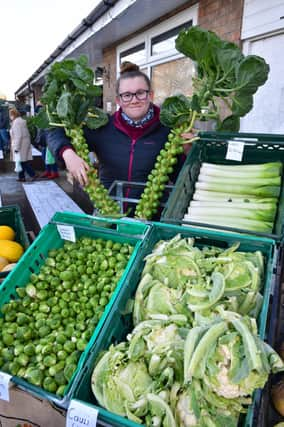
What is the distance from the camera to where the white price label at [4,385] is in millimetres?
1049

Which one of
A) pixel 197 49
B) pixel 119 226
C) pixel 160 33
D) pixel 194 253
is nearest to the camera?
pixel 194 253

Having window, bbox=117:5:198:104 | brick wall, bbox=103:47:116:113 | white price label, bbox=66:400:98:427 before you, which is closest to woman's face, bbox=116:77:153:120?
white price label, bbox=66:400:98:427

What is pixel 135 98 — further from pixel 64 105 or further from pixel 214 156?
pixel 214 156

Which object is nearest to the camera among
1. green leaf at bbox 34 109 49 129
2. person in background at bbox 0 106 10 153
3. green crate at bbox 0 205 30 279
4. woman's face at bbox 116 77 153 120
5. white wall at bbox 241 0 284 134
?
woman's face at bbox 116 77 153 120

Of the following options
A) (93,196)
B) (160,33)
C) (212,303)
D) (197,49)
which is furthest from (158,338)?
(160,33)

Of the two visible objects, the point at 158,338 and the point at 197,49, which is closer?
the point at 158,338

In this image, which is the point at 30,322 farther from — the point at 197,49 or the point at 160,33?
the point at 160,33

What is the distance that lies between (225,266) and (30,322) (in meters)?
0.82

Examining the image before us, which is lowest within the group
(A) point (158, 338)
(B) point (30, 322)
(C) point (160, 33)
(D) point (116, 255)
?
(B) point (30, 322)

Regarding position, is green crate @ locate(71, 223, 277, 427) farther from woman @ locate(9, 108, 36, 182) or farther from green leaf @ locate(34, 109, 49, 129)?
woman @ locate(9, 108, 36, 182)

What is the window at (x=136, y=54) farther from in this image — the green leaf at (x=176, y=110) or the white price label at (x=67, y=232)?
the white price label at (x=67, y=232)

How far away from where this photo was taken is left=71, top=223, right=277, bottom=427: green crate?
3.34 ft

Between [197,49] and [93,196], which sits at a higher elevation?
[197,49]

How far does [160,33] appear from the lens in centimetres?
590
